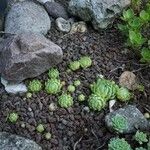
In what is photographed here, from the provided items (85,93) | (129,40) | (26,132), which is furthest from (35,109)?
(129,40)

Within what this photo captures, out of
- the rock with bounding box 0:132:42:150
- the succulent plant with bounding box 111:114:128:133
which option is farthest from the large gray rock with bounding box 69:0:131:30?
the rock with bounding box 0:132:42:150

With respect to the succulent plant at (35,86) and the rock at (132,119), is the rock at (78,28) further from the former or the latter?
the rock at (132,119)

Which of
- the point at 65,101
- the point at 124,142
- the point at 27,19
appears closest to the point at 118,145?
the point at 124,142

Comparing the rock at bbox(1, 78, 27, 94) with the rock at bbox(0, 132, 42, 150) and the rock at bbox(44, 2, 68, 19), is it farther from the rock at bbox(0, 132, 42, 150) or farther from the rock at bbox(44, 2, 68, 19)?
the rock at bbox(44, 2, 68, 19)

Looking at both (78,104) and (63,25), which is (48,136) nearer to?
(78,104)

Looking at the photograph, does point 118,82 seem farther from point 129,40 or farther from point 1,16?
point 1,16

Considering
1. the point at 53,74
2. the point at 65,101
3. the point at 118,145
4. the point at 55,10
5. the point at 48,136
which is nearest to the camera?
the point at 118,145
